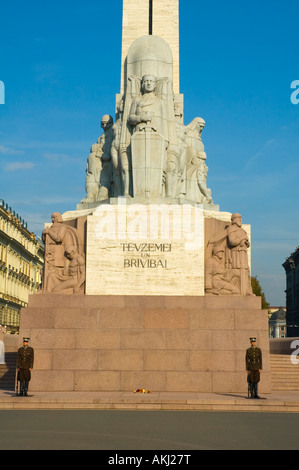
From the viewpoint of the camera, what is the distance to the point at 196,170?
22875 millimetres

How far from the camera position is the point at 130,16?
24.3 meters

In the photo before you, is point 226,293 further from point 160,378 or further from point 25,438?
point 25,438

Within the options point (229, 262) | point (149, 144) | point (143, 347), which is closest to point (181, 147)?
point (149, 144)

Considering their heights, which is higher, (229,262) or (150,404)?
(229,262)

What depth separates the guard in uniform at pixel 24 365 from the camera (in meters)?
15.1

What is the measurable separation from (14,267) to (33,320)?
55319 millimetres

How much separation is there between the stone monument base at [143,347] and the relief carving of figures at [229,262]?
1141 mm

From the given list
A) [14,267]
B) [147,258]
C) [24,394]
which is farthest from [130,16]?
[14,267]

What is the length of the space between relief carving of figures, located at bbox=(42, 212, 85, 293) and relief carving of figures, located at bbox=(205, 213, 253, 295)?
368 centimetres

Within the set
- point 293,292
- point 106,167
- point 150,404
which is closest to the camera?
point 150,404

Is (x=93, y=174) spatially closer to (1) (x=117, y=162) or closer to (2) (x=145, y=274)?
(1) (x=117, y=162)

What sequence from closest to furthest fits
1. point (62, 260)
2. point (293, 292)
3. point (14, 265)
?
point (62, 260), point (14, 265), point (293, 292)

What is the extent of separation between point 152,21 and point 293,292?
262ft

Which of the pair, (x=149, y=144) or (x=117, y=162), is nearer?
(x=149, y=144)
